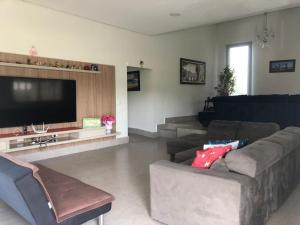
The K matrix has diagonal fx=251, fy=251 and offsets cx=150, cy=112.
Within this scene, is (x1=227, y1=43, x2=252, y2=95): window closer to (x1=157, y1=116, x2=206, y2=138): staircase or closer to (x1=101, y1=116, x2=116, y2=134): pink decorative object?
(x1=157, y1=116, x2=206, y2=138): staircase

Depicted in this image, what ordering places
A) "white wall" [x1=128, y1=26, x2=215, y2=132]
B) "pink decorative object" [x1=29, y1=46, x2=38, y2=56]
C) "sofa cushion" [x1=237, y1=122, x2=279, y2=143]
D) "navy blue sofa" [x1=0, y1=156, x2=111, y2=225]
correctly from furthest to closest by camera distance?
"white wall" [x1=128, y1=26, x2=215, y2=132], "pink decorative object" [x1=29, y1=46, x2=38, y2=56], "sofa cushion" [x1=237, y1=122, x2=279, y2=143], "navy blue sofa" [x1=0, y1=156, x2=111, y2=225]

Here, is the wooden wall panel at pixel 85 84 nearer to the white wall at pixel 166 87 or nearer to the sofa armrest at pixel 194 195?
the white wall at pixel 166 87

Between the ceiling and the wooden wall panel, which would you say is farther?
the wooden wall panel

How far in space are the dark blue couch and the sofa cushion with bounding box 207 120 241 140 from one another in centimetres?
173

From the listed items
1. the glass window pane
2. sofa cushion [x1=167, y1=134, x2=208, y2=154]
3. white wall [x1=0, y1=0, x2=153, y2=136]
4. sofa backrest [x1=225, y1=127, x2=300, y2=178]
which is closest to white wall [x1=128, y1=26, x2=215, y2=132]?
white wall [x1=0, y1=0, x2=153, y2=136]

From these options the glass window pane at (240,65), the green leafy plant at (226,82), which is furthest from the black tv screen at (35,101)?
the glass window pane at (240,65)

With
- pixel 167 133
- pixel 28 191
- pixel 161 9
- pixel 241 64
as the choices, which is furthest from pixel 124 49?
pixel 28 191

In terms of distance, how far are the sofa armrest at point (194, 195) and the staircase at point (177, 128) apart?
405 centimetres

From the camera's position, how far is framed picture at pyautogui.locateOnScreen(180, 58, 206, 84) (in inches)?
305

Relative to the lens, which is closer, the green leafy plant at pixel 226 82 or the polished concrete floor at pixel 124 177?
the polished concrete floor at pixel 124 177

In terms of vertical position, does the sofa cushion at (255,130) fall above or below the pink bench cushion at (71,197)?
above

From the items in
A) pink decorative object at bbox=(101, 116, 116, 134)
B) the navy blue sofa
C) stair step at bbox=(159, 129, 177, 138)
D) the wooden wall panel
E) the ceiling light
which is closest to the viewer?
the navy blue sofa

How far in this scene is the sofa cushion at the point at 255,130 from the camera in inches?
149

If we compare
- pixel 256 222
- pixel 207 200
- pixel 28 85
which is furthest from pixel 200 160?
pixel 28 85
